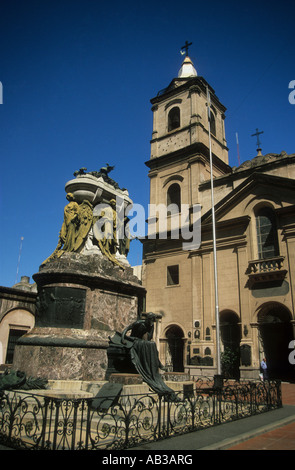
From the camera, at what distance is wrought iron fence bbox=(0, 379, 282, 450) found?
4727 millimetres

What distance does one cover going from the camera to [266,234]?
23641 millimetres

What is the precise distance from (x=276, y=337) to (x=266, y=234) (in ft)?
26.8

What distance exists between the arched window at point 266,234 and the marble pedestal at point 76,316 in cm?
1467

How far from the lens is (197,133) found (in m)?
30.1

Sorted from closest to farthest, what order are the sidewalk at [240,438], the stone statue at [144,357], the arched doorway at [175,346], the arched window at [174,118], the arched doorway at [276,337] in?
the sidewalk at [240,438]
the stone statue at [144,357]
the arched doorway at [276,337]
the arched doorway at [175,346]
the arched window at [174,118]

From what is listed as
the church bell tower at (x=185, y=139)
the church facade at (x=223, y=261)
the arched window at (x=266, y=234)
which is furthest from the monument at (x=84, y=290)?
the church bell tower at (x=185, y=139)

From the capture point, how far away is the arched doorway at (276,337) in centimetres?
2225

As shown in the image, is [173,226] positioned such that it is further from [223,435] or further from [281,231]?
[223,435]

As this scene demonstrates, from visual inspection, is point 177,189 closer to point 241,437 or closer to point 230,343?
point 230,343

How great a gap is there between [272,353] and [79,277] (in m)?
20.7

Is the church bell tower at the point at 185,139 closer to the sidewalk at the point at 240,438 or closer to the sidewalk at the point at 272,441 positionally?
the sidewalk at the point at 240,438

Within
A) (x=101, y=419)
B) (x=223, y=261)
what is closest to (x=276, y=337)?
(x=223, y=261)

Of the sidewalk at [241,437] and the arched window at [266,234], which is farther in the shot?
the arched window at [266,234]

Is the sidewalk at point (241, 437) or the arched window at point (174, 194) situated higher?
the arched window at point (174, 194)
